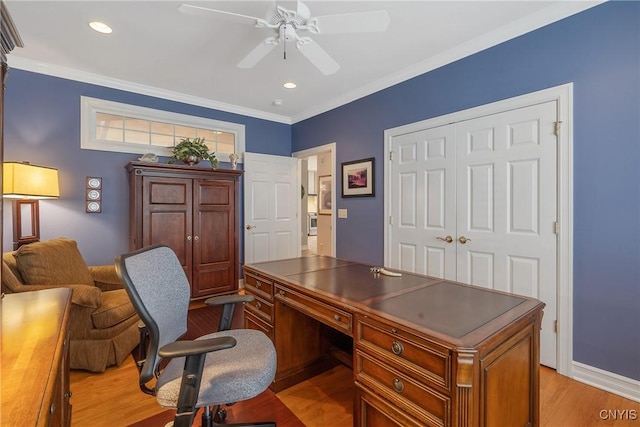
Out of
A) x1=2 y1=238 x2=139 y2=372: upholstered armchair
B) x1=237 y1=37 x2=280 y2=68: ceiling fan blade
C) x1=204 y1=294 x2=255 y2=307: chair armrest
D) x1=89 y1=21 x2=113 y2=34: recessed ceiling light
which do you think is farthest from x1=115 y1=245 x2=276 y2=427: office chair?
x1=89 y1=21 x2=113 y2=34: recessed ceiling light

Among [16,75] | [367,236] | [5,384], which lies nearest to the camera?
[5,384]

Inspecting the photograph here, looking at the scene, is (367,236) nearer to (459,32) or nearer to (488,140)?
(488,140)

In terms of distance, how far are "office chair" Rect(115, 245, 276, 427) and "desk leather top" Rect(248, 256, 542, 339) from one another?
1.56 feet

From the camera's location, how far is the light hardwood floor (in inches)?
68.4

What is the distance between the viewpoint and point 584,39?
6.93 feet

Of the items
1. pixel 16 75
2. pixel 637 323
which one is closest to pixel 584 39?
pixel 637 323

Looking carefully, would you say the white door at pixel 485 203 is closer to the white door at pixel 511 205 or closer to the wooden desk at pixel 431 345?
the white door at pixel 511 205

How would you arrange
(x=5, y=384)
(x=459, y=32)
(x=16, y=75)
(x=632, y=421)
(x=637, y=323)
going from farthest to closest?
(x=16, y=75), (x=459, y=32), (x=637, y=323), (x=632, y=421), (x=5, y=384)

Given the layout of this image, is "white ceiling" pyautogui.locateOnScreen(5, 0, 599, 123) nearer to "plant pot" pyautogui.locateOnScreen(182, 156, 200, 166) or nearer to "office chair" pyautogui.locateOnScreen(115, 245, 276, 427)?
"plant pot" pyautogui.locateOnScreen(182, 156, 200, 166)

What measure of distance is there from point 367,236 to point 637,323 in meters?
2.39

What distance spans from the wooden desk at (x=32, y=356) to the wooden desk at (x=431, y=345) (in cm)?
105

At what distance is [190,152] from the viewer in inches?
147

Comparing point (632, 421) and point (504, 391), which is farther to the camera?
point (632, 421)

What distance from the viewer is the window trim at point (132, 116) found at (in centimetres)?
335
